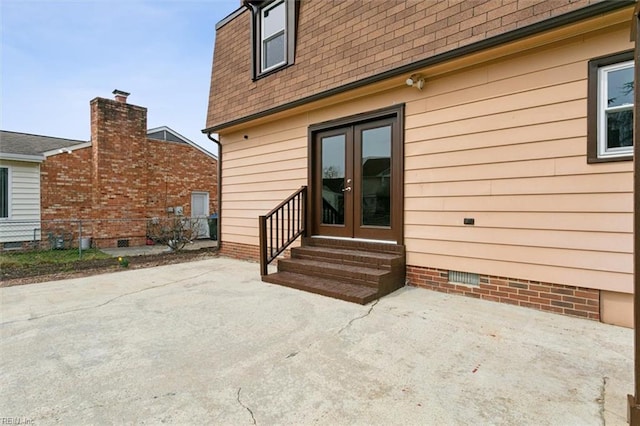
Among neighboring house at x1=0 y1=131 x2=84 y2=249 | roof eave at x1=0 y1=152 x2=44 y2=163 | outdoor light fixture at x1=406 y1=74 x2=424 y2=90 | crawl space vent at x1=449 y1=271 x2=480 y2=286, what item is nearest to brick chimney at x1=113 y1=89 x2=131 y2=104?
neighboring house at x1=0 y1=131 x2=84 y2=249

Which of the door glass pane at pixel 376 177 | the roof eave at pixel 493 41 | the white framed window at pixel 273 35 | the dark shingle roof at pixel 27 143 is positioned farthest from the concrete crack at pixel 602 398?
the dark shingle roof at pixel 27 143

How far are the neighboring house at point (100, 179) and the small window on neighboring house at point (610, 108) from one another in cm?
895

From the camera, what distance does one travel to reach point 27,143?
10281 mm

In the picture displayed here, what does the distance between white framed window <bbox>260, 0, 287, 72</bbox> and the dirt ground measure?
435cm

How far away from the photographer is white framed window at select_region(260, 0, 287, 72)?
5.80m

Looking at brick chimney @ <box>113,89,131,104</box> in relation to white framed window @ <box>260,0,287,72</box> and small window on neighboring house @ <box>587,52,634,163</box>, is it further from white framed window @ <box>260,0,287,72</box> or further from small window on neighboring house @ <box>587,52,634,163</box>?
small window on neighboring house @ <box>587,52,634,163</box>

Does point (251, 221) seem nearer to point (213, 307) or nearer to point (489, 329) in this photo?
point (213, 307)

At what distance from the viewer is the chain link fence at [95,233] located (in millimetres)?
8734

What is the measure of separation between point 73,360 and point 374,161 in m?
3.96

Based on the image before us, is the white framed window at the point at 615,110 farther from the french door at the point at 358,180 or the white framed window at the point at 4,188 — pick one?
the white framed window at the point at 4,188

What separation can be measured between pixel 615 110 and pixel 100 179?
1213 centimetres

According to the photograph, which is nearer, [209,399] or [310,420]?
Answer: [310,420]

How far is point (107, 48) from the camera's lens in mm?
8172

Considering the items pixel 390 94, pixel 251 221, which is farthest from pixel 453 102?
pixel 251 221
